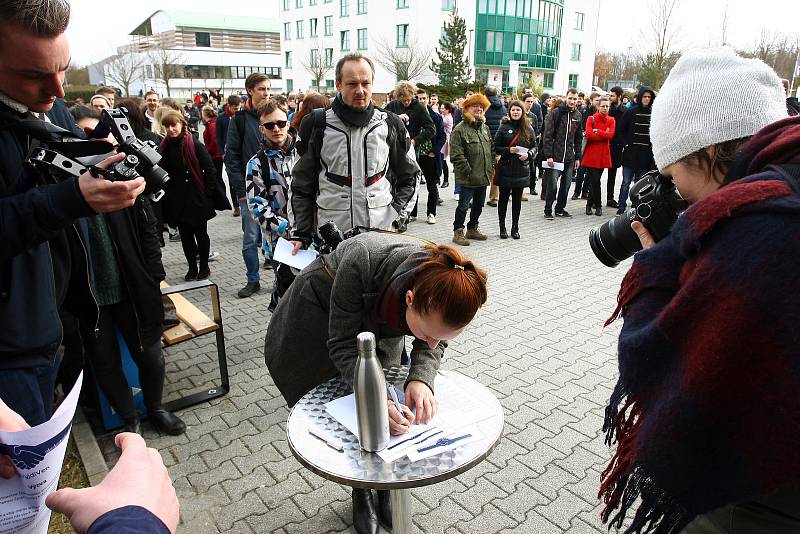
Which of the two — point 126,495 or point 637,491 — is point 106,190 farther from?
point 637,491

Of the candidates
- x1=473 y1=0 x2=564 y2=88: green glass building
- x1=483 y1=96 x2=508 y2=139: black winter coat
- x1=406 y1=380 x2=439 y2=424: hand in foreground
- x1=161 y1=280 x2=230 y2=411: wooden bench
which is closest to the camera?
x1=406 y1=380 x2=439 y2=424: hand in foreground


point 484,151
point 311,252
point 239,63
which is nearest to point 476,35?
point 239,63

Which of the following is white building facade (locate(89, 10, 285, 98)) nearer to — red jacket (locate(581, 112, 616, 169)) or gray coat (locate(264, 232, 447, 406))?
red jacket (locate(581, 112, 616, 169))

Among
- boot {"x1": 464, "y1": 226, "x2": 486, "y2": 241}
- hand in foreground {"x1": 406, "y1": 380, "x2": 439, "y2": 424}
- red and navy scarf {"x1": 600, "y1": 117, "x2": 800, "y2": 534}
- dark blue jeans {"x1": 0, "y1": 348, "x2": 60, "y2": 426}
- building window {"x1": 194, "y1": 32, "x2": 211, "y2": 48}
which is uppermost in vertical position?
building window {"x1": 194, "y1": 32, "x2": 211, "y2": 48}

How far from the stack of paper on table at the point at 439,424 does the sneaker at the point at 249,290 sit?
3777mm

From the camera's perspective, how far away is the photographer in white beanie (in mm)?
884

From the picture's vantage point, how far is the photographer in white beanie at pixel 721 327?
2.90 feet

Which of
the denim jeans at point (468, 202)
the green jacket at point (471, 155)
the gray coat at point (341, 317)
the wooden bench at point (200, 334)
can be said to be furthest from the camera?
the denim jeans at point (468, 202)

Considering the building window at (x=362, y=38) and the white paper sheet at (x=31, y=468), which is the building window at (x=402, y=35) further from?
the white paper sheet at (x=31, y=468)

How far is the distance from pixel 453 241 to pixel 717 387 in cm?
643

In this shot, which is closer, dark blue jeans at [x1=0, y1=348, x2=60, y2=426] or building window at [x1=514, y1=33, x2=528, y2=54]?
dark blue jeans at [x1=0, y1=348, x2=60, y2=426]

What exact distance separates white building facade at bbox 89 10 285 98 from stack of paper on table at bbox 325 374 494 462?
62159 millimetres

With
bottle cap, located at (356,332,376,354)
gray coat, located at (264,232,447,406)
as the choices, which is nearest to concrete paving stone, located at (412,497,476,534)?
gray coat, located at (264,232,447,406)

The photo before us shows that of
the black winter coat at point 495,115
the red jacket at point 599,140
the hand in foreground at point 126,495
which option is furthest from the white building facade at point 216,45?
the hand in foreground at point 126,495
